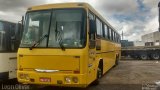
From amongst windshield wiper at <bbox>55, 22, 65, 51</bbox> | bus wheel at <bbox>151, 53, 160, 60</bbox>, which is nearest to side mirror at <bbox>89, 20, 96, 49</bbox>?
windshield wiper at <bbox>55, 22, 65, 51</bbox>

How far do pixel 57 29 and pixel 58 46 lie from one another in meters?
0.57

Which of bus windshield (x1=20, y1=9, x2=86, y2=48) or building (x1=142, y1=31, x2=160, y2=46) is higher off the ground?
building (x1=142, y1=31, x2=160, y2=46)

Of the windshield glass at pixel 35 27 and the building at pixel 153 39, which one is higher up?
the building at pixel 153 39

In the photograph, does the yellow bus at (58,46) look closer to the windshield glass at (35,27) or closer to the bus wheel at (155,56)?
the windshield glass at (35,27)

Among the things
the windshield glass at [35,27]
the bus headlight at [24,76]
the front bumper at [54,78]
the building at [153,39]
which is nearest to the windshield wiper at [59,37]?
the windshield glass at [35,27]

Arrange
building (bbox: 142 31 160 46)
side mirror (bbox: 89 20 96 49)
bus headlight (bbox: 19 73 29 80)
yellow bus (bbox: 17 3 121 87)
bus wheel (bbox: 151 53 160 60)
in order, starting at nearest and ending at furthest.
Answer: yellow bus (bbox: 17 3 121 87)
bus headlight (bbox: 19 73 29 80)
side mirror (bbox: 89 20 96 49)
bus wheel (bbox: 151 53 160 60)
building (bbox: 142 31 160 46)

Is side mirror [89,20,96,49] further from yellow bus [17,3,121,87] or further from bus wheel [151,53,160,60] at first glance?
bus wheel [151,53,160,60]

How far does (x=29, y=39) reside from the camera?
10.0m

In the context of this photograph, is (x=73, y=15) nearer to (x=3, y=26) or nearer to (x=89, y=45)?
(x=89, y=45)

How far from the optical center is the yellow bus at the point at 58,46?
31.0 feet

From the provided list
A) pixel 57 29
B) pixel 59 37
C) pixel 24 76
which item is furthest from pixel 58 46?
pixel 24 76

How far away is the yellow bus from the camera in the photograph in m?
9.46

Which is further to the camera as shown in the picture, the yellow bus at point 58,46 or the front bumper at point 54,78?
the yellow bus at point 58,46

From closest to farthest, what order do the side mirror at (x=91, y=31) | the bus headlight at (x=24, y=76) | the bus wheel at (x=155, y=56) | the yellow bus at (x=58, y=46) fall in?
the yellow bus at (x=58, y=46), the bus headlight at (x=24, y=76), the side mirror at (x=91, y=31), the bus wheel at (x=155, y=56)
